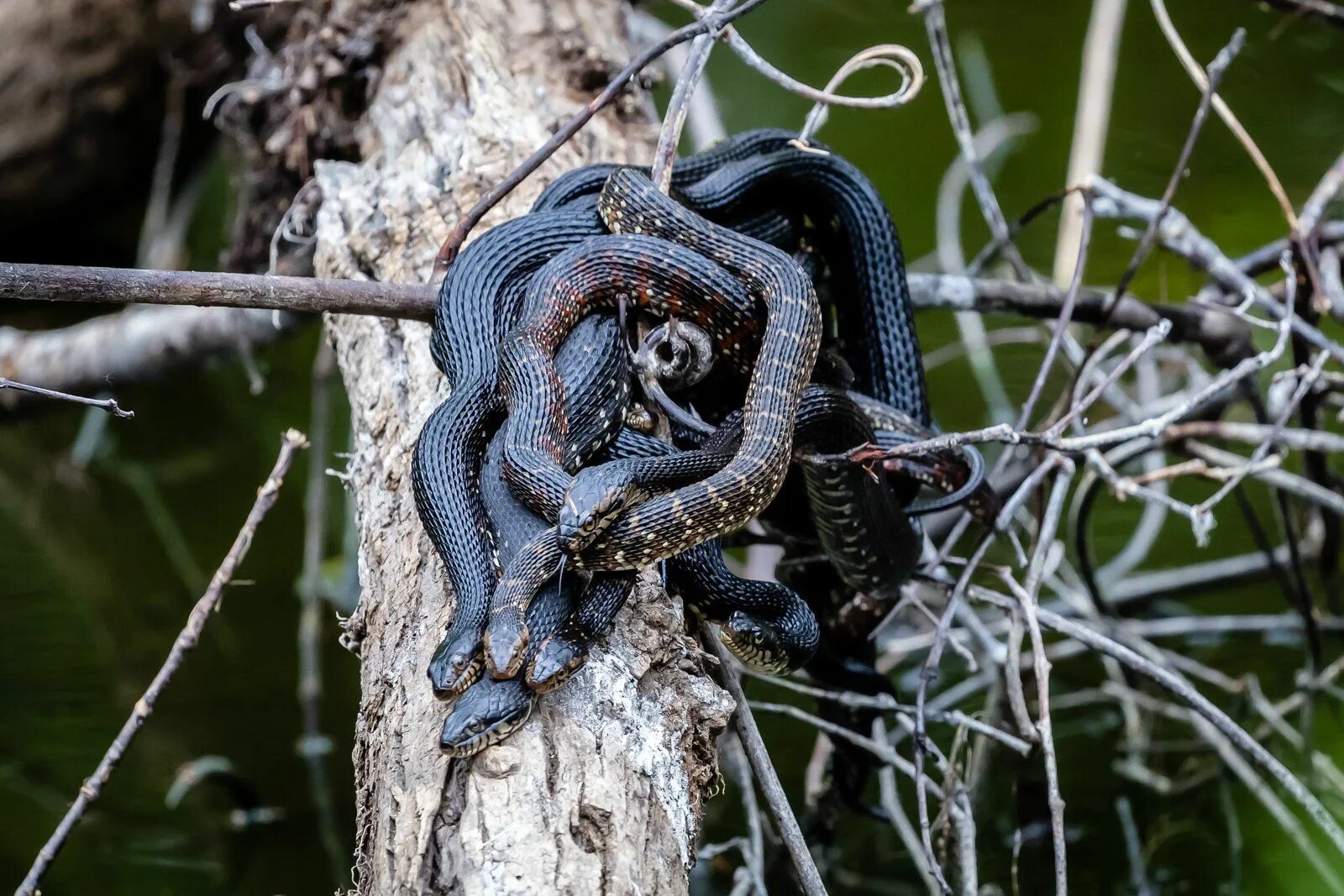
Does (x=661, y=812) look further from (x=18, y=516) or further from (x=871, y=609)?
(x=18, y=516)

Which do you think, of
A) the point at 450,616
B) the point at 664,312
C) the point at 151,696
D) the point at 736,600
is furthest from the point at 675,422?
the point at 151,696

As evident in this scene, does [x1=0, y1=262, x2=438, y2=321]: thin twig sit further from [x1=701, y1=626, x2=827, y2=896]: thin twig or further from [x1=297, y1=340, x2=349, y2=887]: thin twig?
[x1=297, y1=340, x2=349, y2=887]: thin twig

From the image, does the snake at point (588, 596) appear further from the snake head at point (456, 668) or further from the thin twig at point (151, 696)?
the thin twig at point (151, 696)

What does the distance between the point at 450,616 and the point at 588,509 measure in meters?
0.41

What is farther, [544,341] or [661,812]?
[544,341]

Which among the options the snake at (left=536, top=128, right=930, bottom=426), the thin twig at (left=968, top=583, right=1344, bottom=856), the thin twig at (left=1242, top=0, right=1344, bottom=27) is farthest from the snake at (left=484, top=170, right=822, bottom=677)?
the thin twig at (left=1242, top=0, right=1344, bottom=27)

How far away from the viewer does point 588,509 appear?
2078mm

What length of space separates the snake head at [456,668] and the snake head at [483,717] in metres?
0.03

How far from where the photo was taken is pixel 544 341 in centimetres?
253

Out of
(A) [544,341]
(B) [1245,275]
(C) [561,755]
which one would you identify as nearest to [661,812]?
(C) [561,755]

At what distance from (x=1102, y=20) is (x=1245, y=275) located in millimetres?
1356

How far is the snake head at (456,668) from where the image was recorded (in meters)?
2.01

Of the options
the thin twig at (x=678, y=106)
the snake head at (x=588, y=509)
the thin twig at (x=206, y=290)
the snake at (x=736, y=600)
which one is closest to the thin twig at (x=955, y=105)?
the thin twig at (x=678, y=106)

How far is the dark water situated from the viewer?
161 inches
